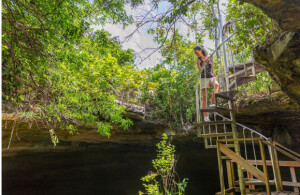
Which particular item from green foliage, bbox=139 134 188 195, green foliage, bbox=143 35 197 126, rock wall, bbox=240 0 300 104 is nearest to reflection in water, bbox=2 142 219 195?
green foliage, bbox=143 35 197 126

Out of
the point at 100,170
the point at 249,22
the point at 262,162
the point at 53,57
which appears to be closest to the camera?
the point at 249,22

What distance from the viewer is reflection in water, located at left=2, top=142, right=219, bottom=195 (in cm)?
667

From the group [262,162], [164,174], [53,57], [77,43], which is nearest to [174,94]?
[164,174]

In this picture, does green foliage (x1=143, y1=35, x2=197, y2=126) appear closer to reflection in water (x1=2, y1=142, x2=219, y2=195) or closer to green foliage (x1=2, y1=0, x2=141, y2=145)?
reflection in water (x1=2, y1=142, x2=219, y2=195)

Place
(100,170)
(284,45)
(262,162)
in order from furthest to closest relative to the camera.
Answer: (100,170)
(262,162)
(284,45)

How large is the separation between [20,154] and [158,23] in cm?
821

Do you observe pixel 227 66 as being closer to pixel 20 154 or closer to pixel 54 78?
pixel 54 78

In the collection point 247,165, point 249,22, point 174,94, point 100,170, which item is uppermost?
point 174,94

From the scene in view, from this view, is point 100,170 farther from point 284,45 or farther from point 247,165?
point 284,45

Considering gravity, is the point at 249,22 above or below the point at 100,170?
above

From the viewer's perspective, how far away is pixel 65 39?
2.82 m

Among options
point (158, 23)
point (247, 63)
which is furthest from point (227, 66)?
point (158, 23)

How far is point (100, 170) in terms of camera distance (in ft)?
26.9

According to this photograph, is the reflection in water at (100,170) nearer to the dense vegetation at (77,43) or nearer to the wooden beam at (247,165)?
the dense vegetation at (77,43)
